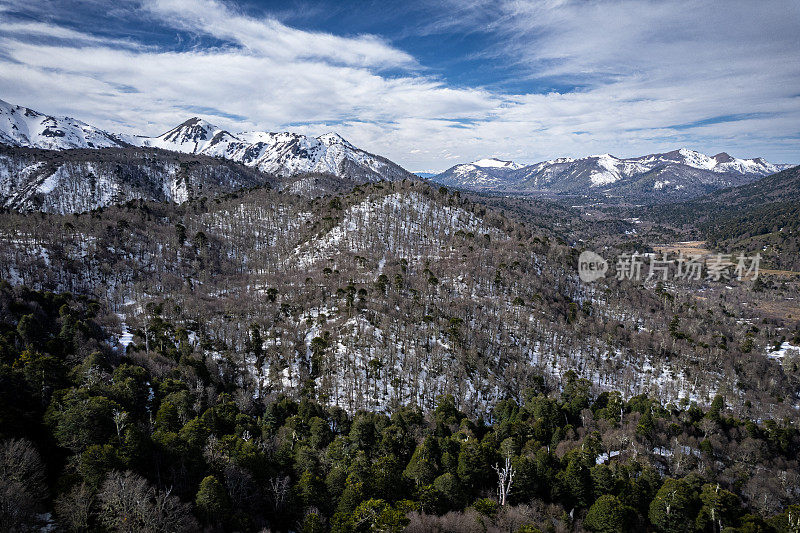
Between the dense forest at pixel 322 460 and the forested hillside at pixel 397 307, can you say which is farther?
the forested hillside at pixel 397 307

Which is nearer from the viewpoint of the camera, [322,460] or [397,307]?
[322,460]

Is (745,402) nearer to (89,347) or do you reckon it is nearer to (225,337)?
(225,337)

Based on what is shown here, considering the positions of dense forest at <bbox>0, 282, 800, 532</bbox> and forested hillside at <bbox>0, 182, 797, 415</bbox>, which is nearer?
dense forest at <bbox>0, 282, 800, 532</bbox>

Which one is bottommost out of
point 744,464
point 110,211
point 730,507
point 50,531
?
point 744,464

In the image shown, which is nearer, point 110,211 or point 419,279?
point 419,279

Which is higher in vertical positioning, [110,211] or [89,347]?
[110,211]

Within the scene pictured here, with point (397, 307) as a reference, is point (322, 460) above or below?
below

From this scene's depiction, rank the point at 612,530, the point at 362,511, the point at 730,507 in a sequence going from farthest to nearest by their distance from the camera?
the point at 730,507, the point at 612,530, the point at 362,511

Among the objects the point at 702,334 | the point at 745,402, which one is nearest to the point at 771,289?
the point at 702,334
